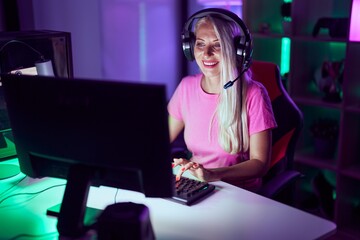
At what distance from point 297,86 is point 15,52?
171 cm

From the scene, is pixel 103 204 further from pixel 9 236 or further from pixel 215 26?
pixel 215 26

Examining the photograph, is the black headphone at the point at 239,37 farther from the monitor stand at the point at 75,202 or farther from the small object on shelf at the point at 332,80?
the small object on shelf at the point at 332,80

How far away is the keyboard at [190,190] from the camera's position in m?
1.37

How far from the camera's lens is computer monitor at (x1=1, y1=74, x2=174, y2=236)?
3.45 ft

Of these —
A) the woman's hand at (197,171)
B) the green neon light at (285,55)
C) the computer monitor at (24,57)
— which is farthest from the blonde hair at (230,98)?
the green neon light at (285,55)

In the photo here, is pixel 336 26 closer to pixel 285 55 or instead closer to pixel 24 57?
pixel 285 55

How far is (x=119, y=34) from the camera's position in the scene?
339 centimetres

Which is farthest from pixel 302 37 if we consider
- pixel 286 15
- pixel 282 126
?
pixel 282 126

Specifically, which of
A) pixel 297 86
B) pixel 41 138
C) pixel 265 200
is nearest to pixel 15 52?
pixel 41 138

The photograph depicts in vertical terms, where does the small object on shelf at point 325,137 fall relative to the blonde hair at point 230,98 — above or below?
below

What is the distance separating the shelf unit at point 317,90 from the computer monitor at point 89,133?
1.67 meters

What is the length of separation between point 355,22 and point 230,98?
104 cm

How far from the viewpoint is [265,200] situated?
1388 millimetres

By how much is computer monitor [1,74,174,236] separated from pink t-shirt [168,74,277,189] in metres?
0.70
